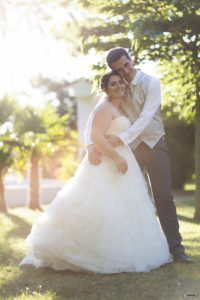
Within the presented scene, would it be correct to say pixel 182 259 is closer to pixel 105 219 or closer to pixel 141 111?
pixel 105 219

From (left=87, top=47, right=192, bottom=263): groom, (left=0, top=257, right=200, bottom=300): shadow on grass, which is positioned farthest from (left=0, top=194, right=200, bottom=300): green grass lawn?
(left=87, top=47, right=192, bottom=263): groom

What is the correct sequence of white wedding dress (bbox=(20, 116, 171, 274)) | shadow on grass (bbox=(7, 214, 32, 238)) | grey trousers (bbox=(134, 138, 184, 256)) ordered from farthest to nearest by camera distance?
1. shadow on grass (bbox=(7, 214, 32, 238))
2. grey trousers (bbox=(134, 138, 184, 256))
3. white wedding dress (bbox=(20, 116, 171, 274))

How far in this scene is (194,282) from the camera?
370 centimetres

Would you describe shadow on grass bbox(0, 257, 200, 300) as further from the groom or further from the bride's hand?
the bride's hand

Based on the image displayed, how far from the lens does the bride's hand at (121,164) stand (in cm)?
417

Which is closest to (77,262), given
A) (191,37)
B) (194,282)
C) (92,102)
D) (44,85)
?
(194,282)

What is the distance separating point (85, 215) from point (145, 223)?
22.2 inches

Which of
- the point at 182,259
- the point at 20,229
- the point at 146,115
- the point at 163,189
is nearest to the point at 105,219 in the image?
the point at 163,189

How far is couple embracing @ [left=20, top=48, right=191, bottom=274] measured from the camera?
405 centimetres

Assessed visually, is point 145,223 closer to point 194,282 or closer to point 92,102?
point 194,282

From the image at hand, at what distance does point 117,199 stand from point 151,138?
73cm

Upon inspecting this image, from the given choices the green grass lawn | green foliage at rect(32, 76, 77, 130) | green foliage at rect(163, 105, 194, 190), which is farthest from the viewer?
green foliage at rect(32, 76, 77, 130)

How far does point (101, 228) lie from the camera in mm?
4070

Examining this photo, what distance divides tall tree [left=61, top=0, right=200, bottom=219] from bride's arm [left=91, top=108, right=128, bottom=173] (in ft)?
7.38
